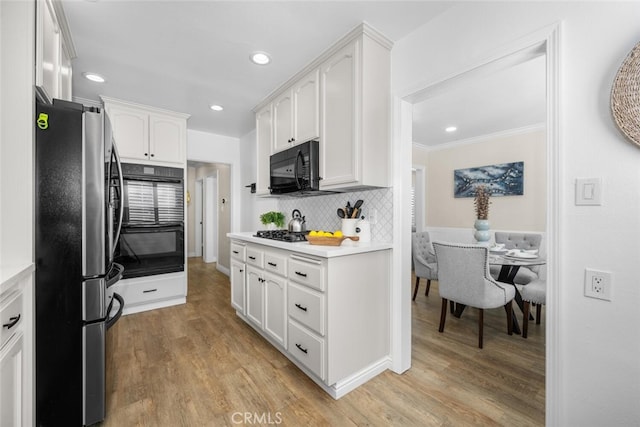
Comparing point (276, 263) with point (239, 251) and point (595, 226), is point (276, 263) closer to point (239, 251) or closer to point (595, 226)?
point (239, 251)

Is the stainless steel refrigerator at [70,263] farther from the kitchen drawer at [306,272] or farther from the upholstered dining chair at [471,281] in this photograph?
the upholstered dining chair at [471,281]

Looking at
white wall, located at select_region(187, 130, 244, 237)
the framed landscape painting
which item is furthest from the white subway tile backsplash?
the framed landscape painting

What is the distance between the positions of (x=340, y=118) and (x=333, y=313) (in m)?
1.43

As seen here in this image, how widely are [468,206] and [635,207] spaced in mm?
4071

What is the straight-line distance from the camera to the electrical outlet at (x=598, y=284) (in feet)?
3.74

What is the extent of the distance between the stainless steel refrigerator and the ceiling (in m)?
0.88

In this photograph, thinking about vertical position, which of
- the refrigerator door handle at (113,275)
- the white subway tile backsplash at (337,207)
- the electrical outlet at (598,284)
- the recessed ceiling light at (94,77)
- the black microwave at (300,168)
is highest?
the recessed ceiling light at (94,77)

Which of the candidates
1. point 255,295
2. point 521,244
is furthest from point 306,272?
point 521,244

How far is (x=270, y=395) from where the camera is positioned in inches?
69.8

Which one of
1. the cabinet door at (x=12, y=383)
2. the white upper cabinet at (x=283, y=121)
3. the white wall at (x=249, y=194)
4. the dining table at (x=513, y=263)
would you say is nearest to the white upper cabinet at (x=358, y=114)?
the white upper cabinet at (x=283, y=121)

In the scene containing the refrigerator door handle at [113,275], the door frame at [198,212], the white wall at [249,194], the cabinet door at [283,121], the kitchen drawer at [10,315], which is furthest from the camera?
the door frame at [198,212]

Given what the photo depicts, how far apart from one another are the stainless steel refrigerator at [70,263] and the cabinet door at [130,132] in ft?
6.33

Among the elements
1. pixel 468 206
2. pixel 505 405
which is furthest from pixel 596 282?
pixel 468 206

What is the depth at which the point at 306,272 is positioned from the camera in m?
1.86
